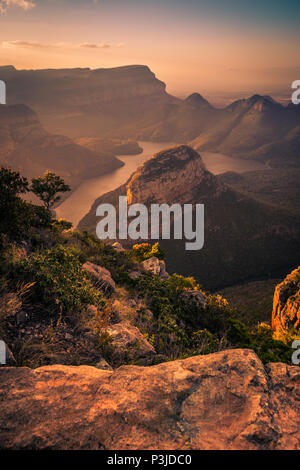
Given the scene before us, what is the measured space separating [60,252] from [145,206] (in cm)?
9594

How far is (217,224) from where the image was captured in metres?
92.0

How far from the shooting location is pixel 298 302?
86.8 feet

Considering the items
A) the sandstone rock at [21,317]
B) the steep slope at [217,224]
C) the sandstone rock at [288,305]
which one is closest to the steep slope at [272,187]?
the steep slope at [217,224]

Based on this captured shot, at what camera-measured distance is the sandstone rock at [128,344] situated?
20.0 feet

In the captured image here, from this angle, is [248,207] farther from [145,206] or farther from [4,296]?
[4,296]

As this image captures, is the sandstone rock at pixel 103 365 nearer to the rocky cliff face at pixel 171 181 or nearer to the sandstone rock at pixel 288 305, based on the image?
the sandstone rock at pixel 288 305

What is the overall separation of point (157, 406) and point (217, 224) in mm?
91800

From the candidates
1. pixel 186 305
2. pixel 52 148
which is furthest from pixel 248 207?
pixel 52 148

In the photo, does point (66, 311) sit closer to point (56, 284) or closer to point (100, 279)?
point (56, 284)

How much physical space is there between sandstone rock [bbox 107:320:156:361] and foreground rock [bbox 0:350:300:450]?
1.59 m

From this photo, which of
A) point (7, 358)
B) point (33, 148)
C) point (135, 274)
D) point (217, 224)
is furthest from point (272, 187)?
point (7, 358)

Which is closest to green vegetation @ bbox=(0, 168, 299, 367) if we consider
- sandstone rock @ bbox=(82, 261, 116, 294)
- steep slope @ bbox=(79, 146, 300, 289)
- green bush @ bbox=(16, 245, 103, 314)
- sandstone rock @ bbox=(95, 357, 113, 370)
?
green bush @ bbox=(16, 245, 103, 314)

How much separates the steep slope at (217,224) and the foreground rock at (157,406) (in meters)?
72.3

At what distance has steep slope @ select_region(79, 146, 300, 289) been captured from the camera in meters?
81.1
